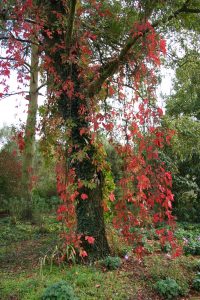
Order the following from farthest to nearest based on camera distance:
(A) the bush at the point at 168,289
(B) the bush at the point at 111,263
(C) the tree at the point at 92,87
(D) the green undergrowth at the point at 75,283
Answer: (B) the bush at the point at 111,263
(C) the tree at the point at 92,87
(A) the bush at the point at 168,289
(D) the green undergrowth at the point at 75,283

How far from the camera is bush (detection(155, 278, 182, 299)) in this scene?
420 cm

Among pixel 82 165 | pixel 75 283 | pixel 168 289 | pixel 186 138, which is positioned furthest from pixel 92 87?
pixel 186 138

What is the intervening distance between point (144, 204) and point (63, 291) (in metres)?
1.53

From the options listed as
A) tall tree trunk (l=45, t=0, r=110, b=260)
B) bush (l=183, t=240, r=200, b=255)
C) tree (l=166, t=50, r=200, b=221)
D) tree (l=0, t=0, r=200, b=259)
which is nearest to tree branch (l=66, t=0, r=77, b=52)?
tree (l=0, t=0, r=200, b=259)

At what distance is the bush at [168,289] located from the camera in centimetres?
420

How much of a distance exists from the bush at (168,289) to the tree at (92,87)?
0.78 meters

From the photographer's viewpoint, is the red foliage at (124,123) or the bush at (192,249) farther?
the bush at (192,249)

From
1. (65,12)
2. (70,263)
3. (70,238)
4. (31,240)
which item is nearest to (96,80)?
(65,12)

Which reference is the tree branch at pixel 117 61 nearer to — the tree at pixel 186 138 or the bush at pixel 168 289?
the tree at pixel 186 138

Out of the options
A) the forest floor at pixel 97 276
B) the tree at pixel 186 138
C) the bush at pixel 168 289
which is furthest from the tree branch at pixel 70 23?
the bush at pixel 168 289

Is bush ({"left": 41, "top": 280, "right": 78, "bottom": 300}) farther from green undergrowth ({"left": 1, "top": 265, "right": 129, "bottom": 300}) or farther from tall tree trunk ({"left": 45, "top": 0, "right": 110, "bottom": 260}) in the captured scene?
tall tree trunk ({"left": 45, "top": 0, "right": 110, "bottom": 260})

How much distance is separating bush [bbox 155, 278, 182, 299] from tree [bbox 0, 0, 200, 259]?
2.57 ft

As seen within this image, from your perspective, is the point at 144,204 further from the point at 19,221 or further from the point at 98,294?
the point at 19,221

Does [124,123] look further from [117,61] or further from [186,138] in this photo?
[186,138]
